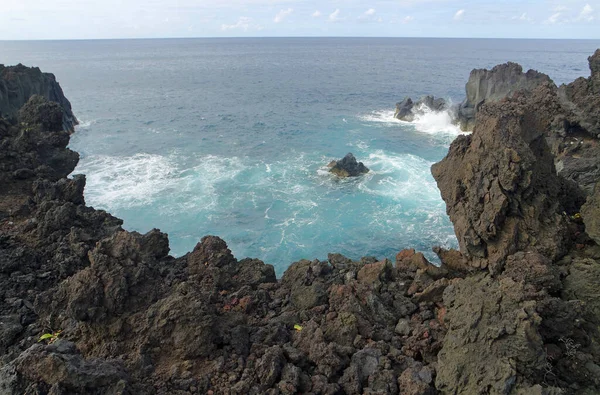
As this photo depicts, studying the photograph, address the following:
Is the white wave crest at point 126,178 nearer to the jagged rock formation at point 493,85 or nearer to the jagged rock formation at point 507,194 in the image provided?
the jagged rock formation at point 507,194

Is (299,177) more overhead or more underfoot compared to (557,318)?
more underfoot

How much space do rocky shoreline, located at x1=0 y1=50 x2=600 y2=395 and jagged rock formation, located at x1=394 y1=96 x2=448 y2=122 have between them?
56660 mm

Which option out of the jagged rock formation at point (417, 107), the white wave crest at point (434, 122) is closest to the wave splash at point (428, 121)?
the white wave crest at point (434, 122)

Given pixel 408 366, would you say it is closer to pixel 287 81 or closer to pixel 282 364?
pixel 282 364

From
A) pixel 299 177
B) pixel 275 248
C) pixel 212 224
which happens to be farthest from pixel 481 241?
pixel 299 177

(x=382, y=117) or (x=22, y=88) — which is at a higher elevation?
(x=22, y=88)

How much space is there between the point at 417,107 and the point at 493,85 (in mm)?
13608

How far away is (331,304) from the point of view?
1567 cm

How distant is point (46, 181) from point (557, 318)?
22.9 metres

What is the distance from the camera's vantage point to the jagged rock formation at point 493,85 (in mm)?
63216

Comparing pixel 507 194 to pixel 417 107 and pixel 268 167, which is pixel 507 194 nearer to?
pixel 268 167

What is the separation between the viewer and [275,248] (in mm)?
33094

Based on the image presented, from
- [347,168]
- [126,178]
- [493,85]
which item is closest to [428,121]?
[493,85]

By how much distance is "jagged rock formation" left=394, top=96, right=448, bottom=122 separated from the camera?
244ft
